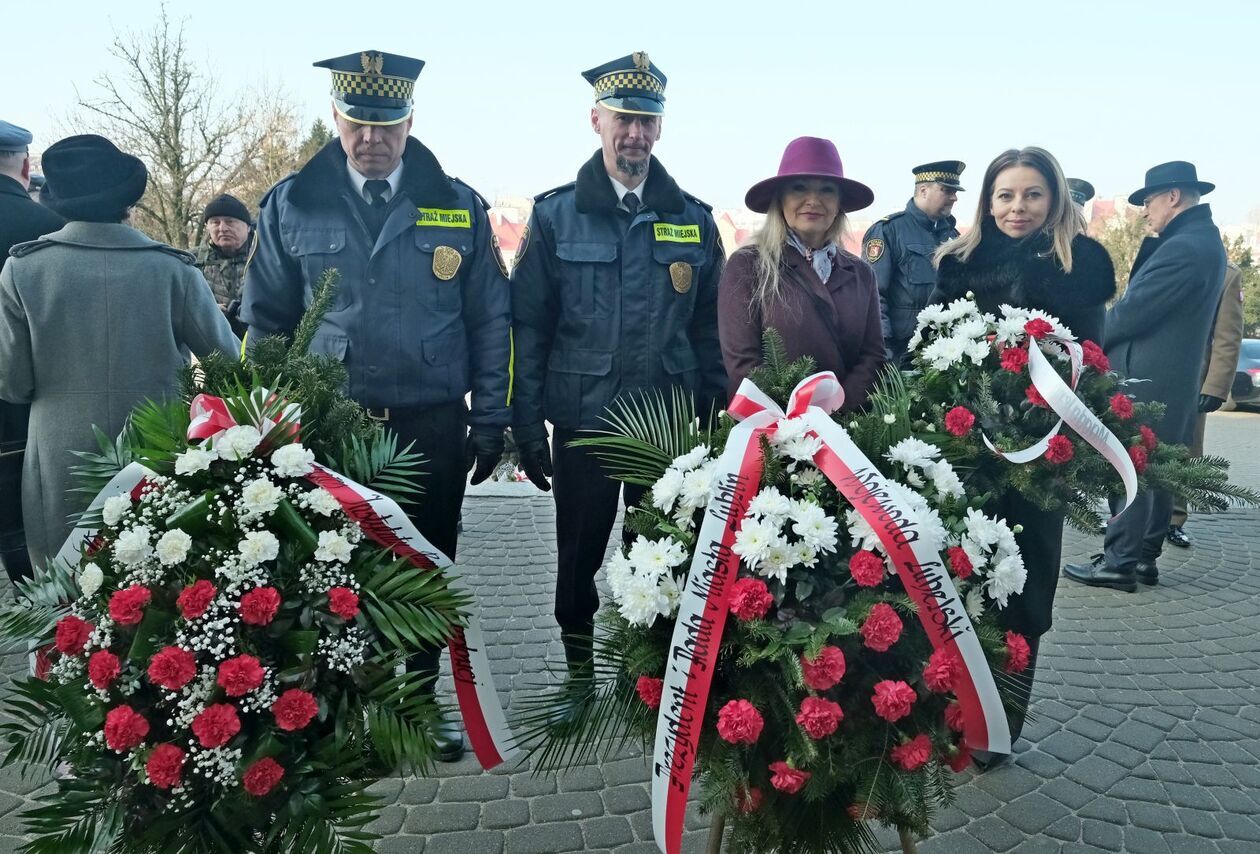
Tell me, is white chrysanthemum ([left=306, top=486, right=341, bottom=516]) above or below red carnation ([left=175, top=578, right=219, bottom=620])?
above

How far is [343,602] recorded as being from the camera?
5.92 ft

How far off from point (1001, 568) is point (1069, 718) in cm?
215

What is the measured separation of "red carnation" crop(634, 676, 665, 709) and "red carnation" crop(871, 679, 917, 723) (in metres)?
0.45

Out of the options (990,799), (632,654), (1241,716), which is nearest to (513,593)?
(990,799)

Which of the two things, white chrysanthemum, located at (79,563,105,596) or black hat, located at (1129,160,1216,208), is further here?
black hat, located at (1129,160,1216,208)

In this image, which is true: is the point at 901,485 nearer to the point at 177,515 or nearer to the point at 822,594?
the point at 822,594

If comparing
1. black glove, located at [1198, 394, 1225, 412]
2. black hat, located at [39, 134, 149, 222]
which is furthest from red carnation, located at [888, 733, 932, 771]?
black glove, located at [1198, 394, 1225, 412]

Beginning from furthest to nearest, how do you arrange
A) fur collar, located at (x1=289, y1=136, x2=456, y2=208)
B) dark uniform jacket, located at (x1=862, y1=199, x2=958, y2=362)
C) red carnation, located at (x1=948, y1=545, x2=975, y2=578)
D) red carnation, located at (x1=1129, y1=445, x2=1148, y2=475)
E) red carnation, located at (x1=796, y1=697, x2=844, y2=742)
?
dark uniform jacket, located at (x1=862, y1=199, x2=958, y2=362)
fur collar, located at (x1=289, y1=136, x2=456, y2=208)
red carnation, located at (x1=1129, y1=445, x2=1148, y2=475)
red carnation, located at (x1=948, y1=545, x2=975, y2=578)
red carnation, located at (x1=796, y1=697, x2=844, y2=742)

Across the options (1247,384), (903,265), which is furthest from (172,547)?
(1247,384)

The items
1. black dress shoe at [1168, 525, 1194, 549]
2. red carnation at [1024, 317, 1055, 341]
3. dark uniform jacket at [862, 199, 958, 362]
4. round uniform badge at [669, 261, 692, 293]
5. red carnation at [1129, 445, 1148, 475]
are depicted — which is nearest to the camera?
red carnation at [1129, 445, 1148, 475]

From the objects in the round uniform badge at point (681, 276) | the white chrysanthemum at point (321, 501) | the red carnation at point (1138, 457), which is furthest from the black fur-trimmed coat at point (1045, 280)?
the white chrysanthemum at point (321, 501)

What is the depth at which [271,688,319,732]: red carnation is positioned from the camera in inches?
67.2

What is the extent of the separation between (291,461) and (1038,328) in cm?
213

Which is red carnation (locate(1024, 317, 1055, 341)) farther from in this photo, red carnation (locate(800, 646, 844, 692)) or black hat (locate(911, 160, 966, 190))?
black hat (locate(911, 160, 966, 190))
